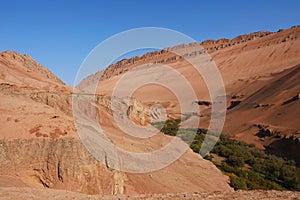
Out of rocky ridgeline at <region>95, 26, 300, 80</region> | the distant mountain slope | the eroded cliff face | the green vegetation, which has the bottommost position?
the green vegetation

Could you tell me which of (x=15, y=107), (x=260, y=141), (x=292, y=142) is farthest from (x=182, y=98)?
(x=15, y=107)

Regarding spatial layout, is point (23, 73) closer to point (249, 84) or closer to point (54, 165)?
point (54, 165)

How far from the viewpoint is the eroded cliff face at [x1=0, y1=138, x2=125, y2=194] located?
8.11m

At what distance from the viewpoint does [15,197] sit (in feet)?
20.1

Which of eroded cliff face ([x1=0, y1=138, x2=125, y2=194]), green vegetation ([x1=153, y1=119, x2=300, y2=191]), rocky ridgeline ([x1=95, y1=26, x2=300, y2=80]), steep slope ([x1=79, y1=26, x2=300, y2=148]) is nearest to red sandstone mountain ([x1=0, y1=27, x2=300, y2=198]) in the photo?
eroded cliff face ([x1=0, y1=138, x2=125, y2=194])

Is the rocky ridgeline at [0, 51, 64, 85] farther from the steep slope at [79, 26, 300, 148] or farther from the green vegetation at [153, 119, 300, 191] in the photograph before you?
the green vegetation at [153, 119, 300, 191]

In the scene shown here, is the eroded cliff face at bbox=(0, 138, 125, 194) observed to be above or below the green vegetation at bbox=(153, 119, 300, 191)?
above

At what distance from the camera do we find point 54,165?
8328 millimetres

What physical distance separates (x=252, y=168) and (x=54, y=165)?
1365cm

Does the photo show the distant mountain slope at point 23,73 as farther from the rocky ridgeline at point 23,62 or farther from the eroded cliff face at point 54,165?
the eroded cliff face at point 54,165

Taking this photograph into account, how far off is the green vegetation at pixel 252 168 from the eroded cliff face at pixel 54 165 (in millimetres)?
7680

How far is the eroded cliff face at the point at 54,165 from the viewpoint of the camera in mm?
8109

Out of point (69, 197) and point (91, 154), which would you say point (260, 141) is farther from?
point (69, 197)

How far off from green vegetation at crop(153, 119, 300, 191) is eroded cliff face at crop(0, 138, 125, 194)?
25.2 feet
